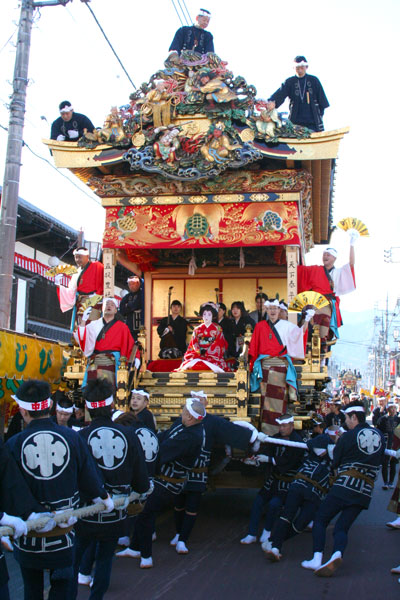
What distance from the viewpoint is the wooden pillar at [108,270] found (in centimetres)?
996

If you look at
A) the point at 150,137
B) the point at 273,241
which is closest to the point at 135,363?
the point at 273,241

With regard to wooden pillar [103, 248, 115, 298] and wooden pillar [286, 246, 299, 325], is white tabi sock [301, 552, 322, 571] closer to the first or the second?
wooden pillar [286, 246, 299, 325]

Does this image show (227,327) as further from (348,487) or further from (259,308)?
(348,487)

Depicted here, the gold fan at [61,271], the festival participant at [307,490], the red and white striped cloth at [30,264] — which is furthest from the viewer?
the red and white striped cloth at [30,264]

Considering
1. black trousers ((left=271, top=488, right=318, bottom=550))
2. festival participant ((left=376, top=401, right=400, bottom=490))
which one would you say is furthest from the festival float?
festival participant ((left=376, top=401, right=400, bottom=490))

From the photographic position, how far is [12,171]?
32.8 feet

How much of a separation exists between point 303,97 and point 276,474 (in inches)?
263

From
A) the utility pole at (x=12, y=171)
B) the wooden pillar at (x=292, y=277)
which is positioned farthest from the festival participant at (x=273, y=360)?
the utility pole at (x=12, y=171)

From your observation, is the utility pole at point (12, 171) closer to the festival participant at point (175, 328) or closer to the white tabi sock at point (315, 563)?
the festival participant at point (175, 328)

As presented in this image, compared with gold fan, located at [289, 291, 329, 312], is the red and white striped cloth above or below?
above

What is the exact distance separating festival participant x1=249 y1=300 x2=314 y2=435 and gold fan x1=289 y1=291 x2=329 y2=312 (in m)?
0.40

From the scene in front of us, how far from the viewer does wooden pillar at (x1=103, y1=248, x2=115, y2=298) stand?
9961 millimetres

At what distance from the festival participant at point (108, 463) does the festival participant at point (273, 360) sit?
3.54m

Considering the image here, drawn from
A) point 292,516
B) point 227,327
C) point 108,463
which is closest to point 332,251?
point 227,327
